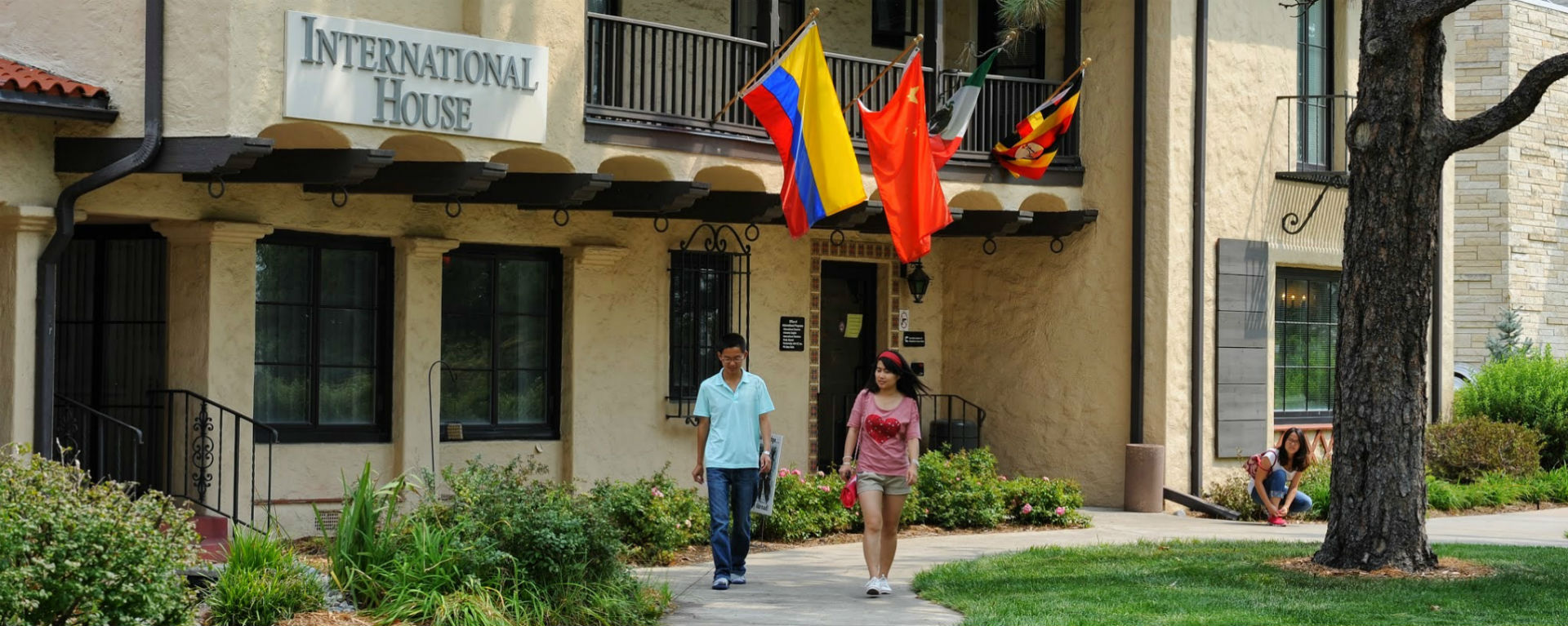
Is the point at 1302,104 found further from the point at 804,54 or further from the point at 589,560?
the point at 589,560

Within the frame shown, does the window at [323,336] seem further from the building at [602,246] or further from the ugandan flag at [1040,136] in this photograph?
the ugandan flag at [1040,136]

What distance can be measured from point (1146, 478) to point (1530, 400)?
239 inches

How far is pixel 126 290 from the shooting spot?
1275 cm

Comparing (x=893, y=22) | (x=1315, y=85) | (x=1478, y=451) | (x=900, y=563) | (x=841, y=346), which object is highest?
(x=893, y=22)

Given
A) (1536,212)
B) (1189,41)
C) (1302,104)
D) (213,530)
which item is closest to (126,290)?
(213,530)

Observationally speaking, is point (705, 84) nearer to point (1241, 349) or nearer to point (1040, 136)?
point (1040, 136)

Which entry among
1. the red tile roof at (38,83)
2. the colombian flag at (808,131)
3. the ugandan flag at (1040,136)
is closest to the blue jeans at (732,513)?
the colombian flag at (808,131)

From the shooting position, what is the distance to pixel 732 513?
1071cm

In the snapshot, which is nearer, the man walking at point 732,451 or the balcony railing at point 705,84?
the man walking at point 732,451

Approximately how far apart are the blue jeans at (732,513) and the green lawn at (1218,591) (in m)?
1.15

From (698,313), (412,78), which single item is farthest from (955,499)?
(412,78)

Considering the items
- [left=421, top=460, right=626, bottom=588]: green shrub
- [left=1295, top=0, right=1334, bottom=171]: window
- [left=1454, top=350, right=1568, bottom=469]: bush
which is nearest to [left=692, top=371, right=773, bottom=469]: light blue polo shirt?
[left=421, top=460, right=626, bottom=588]: green shrub

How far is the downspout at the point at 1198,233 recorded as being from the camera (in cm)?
1623

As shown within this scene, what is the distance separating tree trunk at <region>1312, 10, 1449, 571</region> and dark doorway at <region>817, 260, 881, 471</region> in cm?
664
